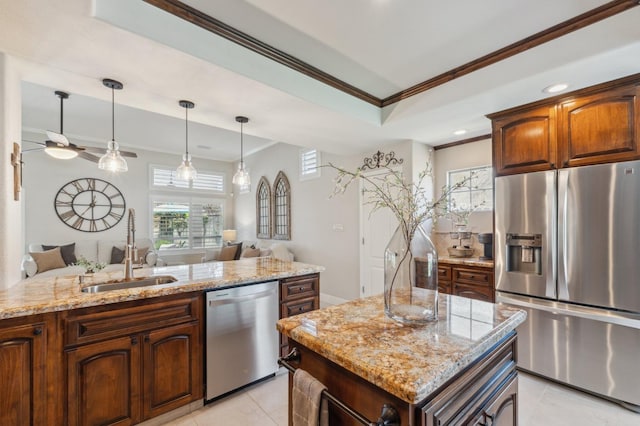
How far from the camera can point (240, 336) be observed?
2318 mm

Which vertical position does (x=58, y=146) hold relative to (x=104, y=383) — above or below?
above

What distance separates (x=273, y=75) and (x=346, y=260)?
10.6 feet

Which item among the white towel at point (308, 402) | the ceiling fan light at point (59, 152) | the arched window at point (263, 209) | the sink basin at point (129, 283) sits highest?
the ceiling fan light at point (59, 152)

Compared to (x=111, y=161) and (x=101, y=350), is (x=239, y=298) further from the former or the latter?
(x=111, y=161)

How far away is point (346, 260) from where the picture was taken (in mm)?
4723

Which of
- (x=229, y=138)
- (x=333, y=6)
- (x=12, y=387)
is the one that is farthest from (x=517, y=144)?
Result: (x=229, y=138)

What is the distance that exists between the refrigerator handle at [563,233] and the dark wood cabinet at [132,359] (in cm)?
298

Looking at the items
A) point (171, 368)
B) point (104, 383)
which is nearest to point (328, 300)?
point (171, 368)

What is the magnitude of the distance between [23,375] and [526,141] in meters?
4.03

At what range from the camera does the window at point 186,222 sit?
265 inches

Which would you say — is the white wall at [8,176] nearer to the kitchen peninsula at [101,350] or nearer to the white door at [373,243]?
the kitchen peninsula at [101,350]

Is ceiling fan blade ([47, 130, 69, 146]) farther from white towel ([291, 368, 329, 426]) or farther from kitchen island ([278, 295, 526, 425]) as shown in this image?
white towel ([291, 368, 329, 426])

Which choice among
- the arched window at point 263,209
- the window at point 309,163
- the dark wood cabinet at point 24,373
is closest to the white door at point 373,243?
the window at point 309,163

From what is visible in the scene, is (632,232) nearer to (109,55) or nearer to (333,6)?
(333,6)
